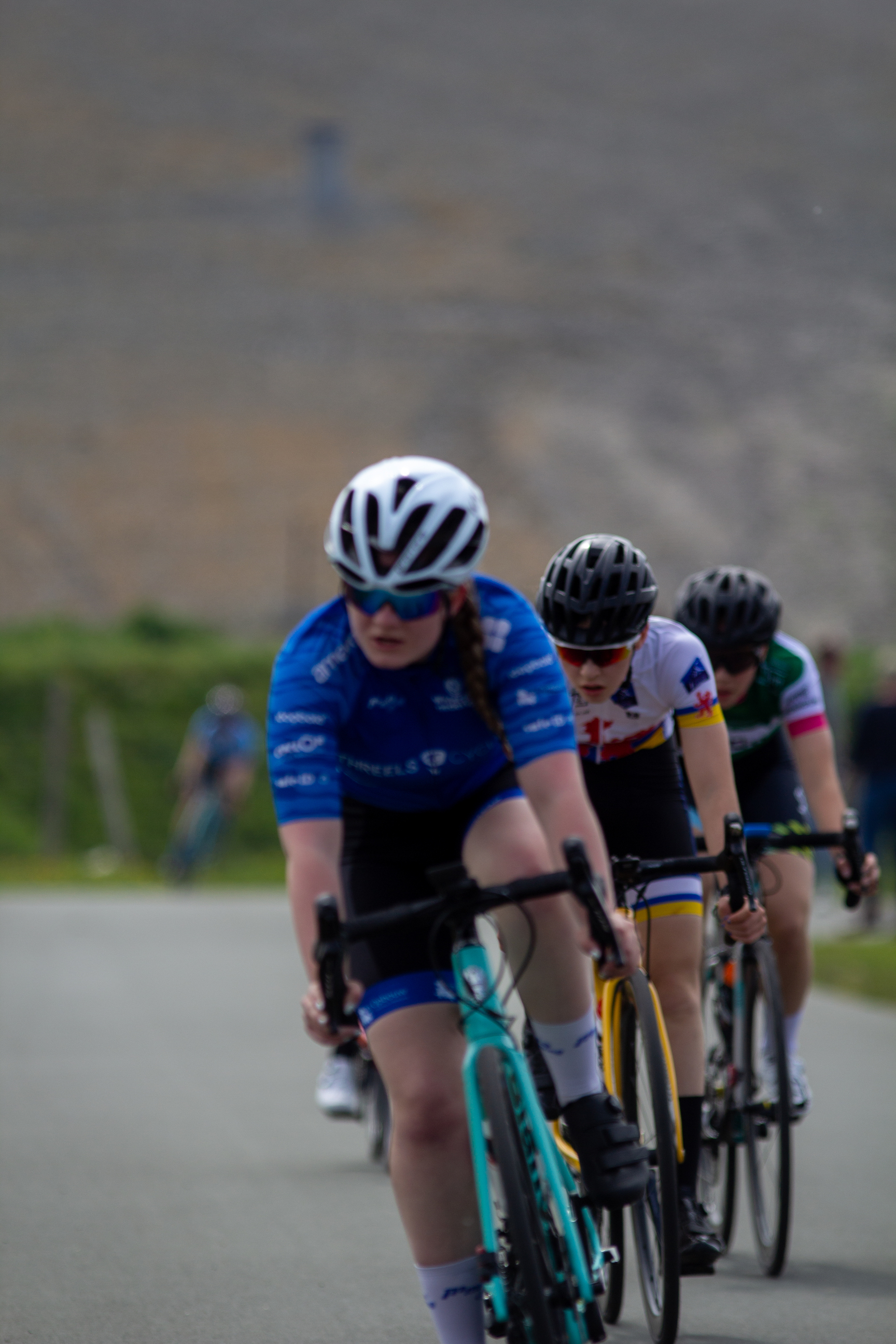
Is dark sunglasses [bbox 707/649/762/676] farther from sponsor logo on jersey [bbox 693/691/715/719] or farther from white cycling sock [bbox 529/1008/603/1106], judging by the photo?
white cycling sock [bbox 529/1008/603/1106]

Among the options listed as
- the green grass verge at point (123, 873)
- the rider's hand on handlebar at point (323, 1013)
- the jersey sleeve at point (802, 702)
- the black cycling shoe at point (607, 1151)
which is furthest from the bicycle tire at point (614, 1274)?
the green grass verge at point (123, 873)

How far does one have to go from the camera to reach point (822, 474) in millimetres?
39188

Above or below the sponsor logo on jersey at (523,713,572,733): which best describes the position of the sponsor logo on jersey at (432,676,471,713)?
above

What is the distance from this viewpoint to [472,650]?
164 inches

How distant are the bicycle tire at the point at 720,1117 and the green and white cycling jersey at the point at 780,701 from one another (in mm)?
749

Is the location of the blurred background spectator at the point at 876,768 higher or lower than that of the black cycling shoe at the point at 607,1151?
higher

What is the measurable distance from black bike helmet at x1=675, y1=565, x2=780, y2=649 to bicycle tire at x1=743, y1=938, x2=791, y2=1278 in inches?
36.5

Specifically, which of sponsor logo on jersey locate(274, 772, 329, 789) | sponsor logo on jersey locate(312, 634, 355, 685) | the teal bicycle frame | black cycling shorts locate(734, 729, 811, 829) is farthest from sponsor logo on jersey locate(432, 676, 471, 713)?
black cycling shorts locate(734, 729, 811, 829)

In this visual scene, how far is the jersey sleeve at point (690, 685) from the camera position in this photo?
5363mm

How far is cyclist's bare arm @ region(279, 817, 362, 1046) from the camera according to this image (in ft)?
12.4

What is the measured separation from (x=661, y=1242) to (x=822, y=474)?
1395 inches

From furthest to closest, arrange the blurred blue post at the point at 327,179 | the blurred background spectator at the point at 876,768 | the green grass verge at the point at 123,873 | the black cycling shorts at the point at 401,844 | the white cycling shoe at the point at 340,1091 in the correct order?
the blurred blue post at the point at 327,179, the green grass verge at the point at 123,873, the blurred background spectator at the point at 876,768, the white cycling shoe at the point at 340,1091, the black cycling shorts at the point at 401,844

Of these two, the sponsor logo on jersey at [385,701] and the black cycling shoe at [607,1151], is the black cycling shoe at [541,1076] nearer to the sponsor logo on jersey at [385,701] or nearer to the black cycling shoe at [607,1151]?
the black cycling shoe at [607,1151]

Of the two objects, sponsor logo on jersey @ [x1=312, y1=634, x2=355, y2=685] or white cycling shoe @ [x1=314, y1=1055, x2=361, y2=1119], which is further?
white cycling shoe @ [x1=314, y1=1055, x2=361, y2=1119]
